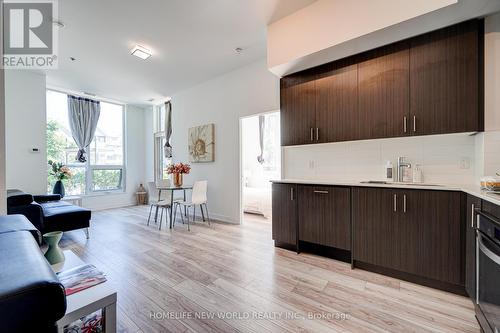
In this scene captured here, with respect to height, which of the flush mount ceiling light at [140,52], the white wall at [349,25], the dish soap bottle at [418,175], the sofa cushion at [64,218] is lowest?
the sofa cushion at [64,218]

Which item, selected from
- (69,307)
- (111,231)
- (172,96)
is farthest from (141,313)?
(172,96)

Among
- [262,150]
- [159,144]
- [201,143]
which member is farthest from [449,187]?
[159,144]

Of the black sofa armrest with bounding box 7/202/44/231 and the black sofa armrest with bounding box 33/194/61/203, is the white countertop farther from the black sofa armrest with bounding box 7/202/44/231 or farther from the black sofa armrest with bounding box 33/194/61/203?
the black sofa armrest with bounding box 33/194/61/203

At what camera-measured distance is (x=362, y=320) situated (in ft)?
5.19

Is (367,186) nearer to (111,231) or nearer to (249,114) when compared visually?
(249,114)

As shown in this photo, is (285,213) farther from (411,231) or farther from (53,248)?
(53,248)

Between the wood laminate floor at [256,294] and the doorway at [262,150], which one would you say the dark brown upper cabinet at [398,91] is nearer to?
the wood laminate floor at [256,294]

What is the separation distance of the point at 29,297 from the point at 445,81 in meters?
3.08

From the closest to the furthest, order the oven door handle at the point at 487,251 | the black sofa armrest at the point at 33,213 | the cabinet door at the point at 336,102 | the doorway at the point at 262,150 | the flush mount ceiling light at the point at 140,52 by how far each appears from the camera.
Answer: the oven door handle at the point at 487,251 → the cabinet door at the point at 336,102 → the black sofa armrest at the point at 33,213 → the flush mount ceiling light at the point at 140,52 → the doorway at the point at 262,150

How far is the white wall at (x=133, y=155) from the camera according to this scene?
20.3 feet

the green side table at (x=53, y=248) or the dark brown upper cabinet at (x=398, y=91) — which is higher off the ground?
the dark brown upper cabinet at (x=398, y=91)

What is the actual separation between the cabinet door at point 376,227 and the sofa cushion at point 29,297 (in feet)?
7.85

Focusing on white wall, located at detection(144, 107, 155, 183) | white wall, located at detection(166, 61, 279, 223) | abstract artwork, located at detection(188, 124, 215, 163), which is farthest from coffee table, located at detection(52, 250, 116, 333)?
white wall, located at detection(144, 107, 155, 183)

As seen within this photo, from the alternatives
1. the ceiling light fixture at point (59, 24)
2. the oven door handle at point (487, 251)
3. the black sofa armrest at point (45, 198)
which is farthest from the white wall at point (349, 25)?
the black sofa armrest at point (45, 198)
